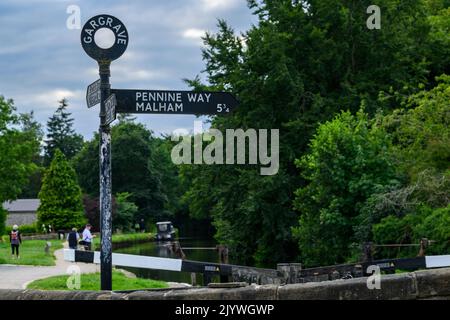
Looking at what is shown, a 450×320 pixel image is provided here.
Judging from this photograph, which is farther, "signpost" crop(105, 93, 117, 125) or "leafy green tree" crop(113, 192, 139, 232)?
"leafy green tree" crop(113, 192, 139, 232)

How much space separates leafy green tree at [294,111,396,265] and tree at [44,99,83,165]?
98075 mm

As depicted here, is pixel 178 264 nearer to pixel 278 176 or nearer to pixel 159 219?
pixel 278 176

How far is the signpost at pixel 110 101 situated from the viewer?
31.1ft

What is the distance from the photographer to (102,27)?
372 inches

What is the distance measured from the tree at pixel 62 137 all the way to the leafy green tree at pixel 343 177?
9808 centimetres

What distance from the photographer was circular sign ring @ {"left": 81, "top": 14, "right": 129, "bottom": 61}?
31.0 ft

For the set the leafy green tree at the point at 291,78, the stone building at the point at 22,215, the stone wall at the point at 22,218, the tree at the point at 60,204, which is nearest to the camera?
the leafy green tree at the point at 291,78

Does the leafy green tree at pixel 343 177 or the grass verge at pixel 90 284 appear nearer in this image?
the grass verge at pixel 90 284

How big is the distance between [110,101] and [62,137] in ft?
395

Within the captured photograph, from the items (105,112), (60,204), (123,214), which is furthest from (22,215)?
(105,112)

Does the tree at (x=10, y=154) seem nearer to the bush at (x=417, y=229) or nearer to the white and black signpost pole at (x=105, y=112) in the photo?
the bush at (x=417, y=229)

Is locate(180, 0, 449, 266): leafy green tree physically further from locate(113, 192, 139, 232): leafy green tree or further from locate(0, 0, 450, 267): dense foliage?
locate(113, 192, 139, 232): leafy green tree

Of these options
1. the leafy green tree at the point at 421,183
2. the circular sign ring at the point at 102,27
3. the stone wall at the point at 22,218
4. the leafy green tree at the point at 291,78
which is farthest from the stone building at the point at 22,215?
the circular sign ring at the point at 102,27

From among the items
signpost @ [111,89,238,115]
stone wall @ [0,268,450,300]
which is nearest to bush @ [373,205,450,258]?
signpost @ [111,89,238,115]
